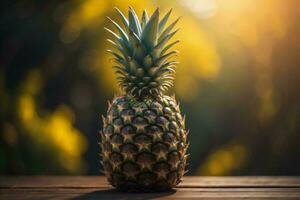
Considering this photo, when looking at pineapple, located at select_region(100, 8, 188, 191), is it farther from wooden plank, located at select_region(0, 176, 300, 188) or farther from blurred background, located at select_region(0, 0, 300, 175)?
blurred background, located at select_region(0, 0, 300, 175)

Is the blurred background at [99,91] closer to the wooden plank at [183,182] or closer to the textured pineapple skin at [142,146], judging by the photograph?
the wooden plank at [183,182]

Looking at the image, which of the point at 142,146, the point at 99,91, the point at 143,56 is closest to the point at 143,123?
the point at 142,146

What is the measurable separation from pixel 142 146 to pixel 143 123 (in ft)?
0.29

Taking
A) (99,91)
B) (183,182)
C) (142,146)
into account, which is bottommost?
(183,182)

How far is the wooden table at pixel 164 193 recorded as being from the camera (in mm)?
1889

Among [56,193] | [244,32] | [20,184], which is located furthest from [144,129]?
[244,32]

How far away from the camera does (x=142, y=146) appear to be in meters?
2.06

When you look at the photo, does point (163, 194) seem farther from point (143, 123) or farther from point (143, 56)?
point (143, 56)

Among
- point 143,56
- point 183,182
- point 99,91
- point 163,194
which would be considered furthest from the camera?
point 99,91

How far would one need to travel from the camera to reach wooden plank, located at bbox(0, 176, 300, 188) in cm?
213

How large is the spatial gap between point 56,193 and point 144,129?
0.40 metres

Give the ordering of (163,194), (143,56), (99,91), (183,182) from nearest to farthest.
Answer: (163,194) → (143,56) → (183,182) → (99,91)

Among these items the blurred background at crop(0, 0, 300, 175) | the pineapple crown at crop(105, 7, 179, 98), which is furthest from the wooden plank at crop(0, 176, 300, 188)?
the blurred background at crop(0, 0, 300, 175)

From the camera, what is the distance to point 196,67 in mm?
3852
